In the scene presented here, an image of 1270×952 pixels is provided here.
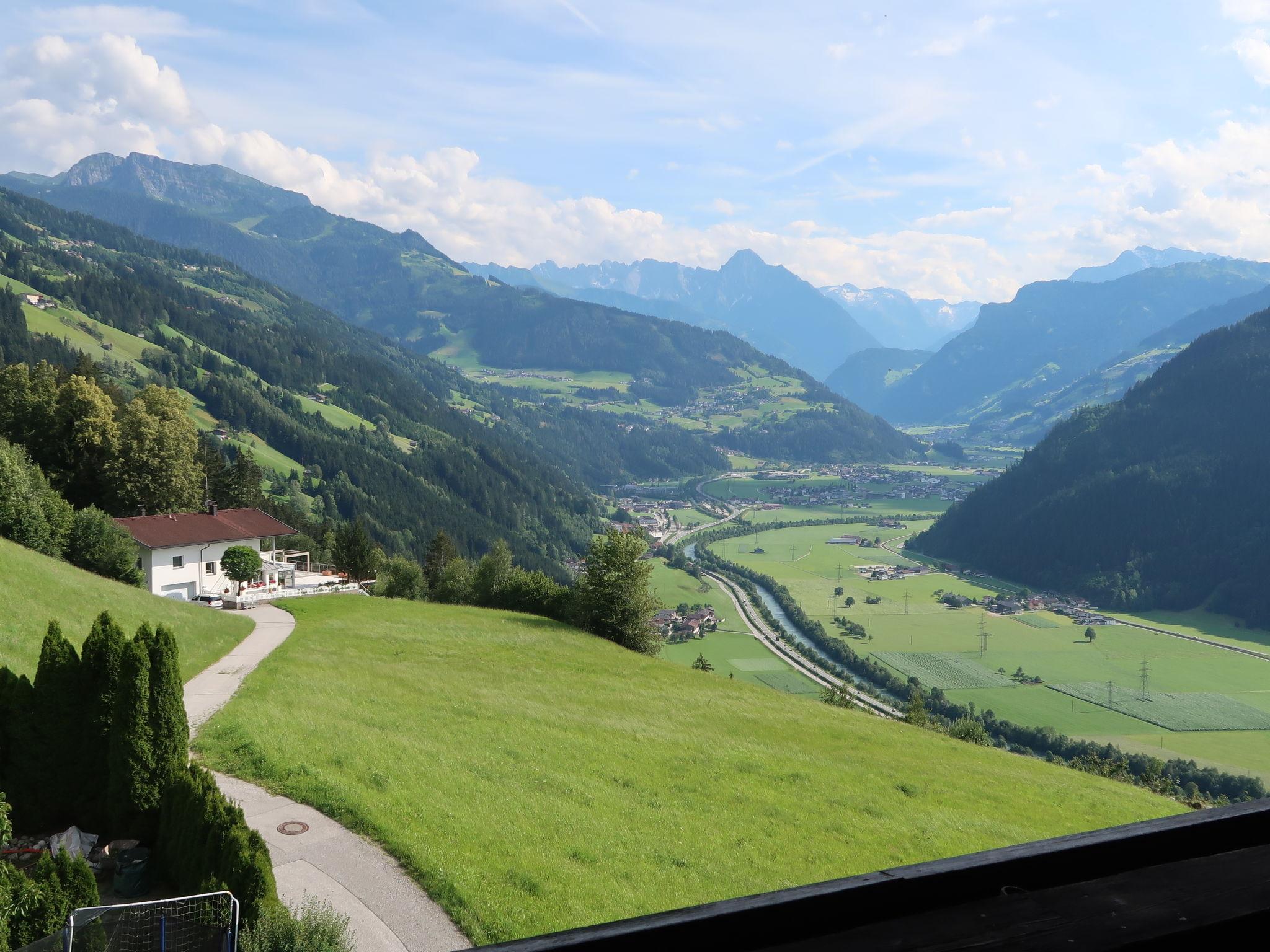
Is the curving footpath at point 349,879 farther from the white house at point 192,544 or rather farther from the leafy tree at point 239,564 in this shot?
the white house at point 192,544

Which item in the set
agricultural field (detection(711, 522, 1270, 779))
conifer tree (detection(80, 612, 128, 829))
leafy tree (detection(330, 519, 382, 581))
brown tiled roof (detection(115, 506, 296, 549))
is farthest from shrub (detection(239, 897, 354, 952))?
agricultural field (detection(711, 522, 1270, 779))

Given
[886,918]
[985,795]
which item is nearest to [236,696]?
[985,795]

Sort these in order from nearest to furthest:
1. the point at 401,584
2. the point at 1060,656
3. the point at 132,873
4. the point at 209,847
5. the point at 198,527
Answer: the point at 209,847 < the point at 132,873 < the point at 198,527 < the point at 401,584 < the point at 1060,656

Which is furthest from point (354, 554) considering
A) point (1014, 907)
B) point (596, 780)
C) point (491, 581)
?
point (1014, 907)

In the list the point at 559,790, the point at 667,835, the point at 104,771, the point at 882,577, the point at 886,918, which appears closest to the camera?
the point at 886,918

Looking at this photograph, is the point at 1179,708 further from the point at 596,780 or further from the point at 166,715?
the point at 166,715

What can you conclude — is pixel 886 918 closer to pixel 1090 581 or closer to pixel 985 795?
pixel 985 795

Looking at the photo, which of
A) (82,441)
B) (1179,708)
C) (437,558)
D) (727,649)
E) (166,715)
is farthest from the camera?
(727,649)

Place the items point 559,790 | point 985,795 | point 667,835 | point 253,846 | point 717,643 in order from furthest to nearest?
point 717,643, point 985,795, point 559,790, point 667,835, point 253,846
